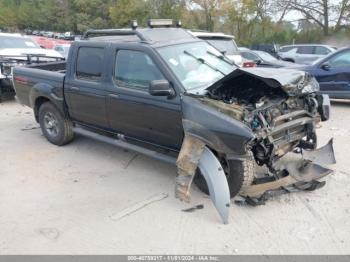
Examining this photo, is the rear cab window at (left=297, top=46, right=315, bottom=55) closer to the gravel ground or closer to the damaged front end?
the gravel ground

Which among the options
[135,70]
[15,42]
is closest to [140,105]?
[135,70]

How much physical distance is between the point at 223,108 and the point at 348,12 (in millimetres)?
33272

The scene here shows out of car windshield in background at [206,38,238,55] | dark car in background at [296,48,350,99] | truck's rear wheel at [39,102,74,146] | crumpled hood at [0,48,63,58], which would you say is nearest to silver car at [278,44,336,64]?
car windshield in background at [206,38,238,55]

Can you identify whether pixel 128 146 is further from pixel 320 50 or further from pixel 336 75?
pixel 320 50

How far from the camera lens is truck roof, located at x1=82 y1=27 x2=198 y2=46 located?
5.04 meters

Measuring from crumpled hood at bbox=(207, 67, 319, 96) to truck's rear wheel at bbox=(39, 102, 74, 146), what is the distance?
295 centimetres

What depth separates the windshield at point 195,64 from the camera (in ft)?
15.5

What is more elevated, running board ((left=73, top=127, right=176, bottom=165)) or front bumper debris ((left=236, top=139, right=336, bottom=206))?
running board ((left=73, top=127, right=176, bottom=165))

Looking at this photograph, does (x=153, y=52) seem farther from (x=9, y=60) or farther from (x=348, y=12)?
(x=348, y=12)

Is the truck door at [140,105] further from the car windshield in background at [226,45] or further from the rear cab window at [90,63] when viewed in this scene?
the car windshield in background at [226,45]

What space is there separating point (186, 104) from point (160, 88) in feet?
1.17

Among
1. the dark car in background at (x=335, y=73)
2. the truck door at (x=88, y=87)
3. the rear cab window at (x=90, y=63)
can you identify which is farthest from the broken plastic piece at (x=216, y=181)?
the dark car in background at (x=335, y=73)

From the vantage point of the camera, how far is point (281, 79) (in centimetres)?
435

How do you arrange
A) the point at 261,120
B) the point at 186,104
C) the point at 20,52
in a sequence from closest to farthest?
the point at 261,120, the point at 186,104, the point at 20,52
